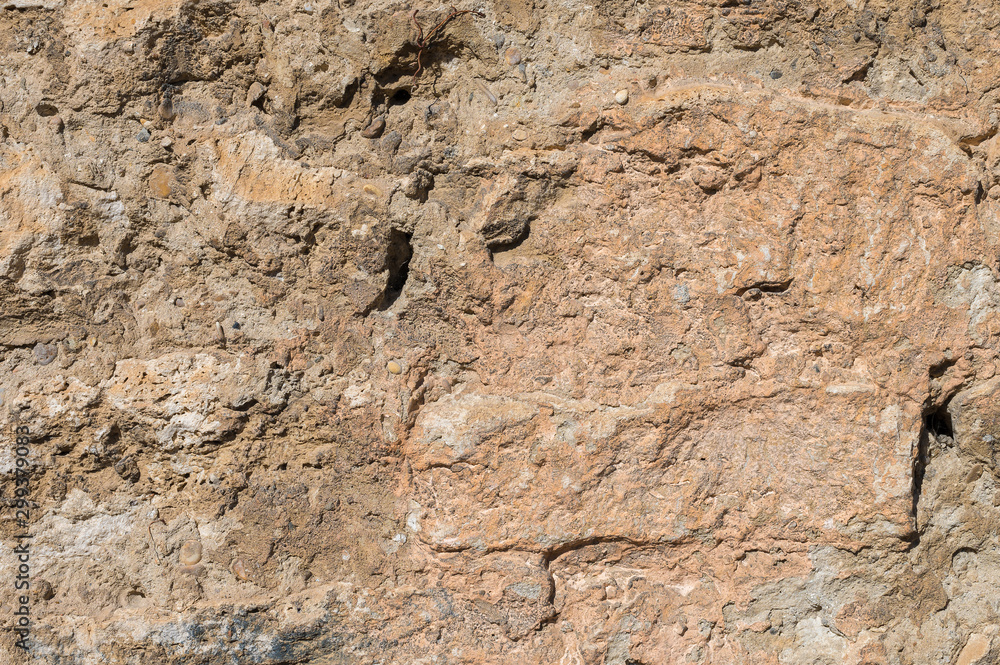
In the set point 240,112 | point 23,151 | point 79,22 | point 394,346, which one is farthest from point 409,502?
point 79,22

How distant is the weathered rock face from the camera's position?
4.78 ft

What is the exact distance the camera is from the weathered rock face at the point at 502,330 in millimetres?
1456

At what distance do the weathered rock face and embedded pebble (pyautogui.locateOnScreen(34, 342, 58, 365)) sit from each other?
2 cm

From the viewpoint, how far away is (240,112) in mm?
1522

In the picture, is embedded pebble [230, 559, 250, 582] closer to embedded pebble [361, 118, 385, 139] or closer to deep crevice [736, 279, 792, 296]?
embedded pebble [361, 118, 385, 139]

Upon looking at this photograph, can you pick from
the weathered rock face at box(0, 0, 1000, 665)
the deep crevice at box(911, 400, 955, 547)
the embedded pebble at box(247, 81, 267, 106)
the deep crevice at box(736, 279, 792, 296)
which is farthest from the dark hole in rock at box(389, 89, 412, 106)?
the deep crevice at box(911, 400, 955, 547)

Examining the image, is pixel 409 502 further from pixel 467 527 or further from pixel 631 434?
pixel 631 434

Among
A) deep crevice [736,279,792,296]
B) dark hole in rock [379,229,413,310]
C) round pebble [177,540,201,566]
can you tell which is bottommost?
round pebble [177,540,201,566]

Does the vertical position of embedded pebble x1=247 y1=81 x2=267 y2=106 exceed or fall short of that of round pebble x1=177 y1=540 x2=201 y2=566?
it exceeds it

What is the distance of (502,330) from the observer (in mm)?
1510

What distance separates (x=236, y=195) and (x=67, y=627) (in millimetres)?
988

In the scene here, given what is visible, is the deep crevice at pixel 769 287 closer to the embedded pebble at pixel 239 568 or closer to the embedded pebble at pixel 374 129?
the embedded pebble at pixel 374 129

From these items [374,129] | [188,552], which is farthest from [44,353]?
[374,129]

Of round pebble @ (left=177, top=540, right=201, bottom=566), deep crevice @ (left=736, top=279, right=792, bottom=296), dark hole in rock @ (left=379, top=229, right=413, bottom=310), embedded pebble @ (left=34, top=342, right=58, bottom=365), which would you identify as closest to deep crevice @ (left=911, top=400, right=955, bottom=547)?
Result: deep crevice @ (left=736, top=279, right=792, bottom=296)
